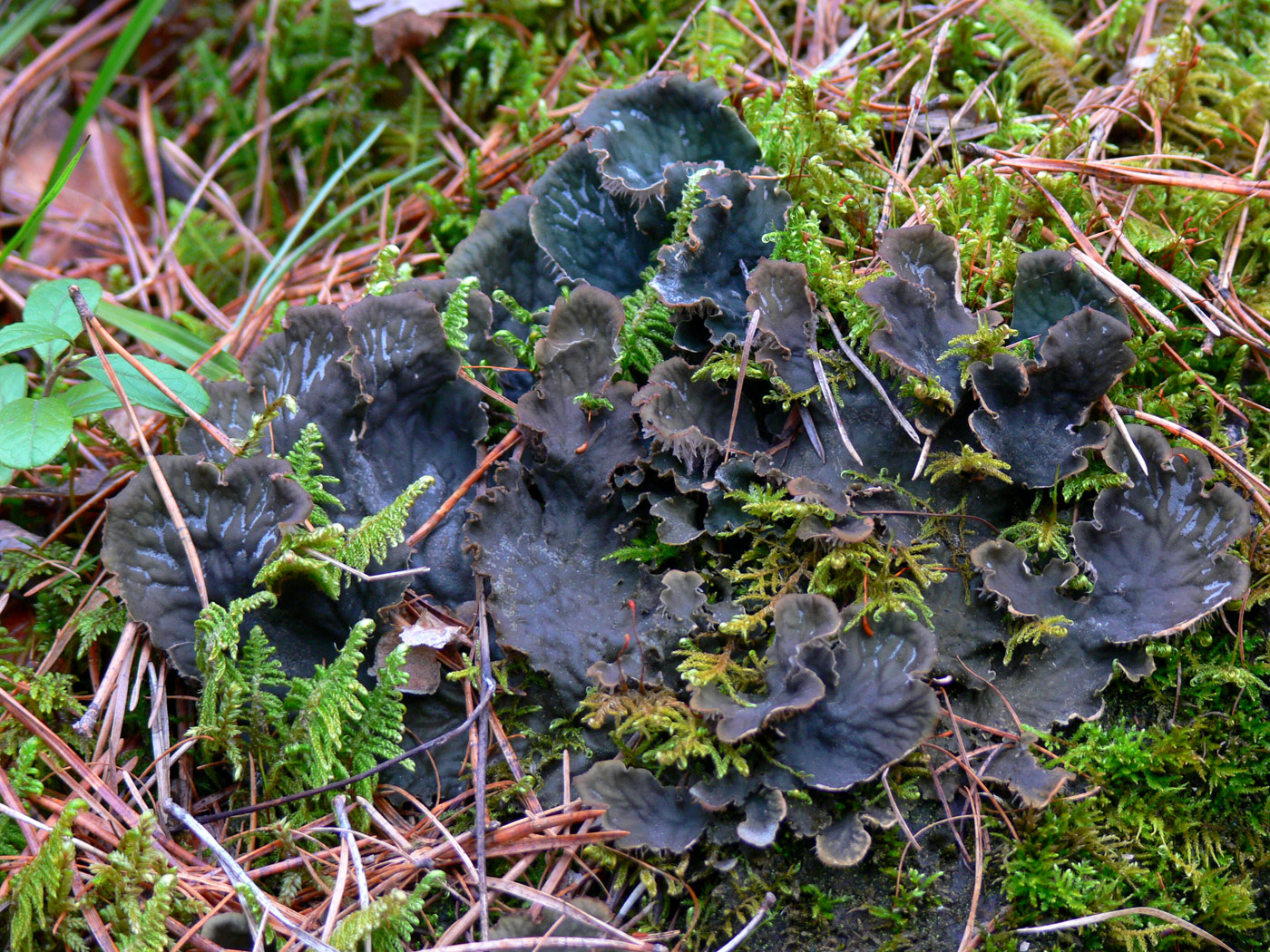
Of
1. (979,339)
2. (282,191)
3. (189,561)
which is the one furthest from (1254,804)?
(282,191)

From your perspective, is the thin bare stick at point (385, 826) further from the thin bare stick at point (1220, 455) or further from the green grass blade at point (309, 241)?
the thin bare stick at point (1220, 455)

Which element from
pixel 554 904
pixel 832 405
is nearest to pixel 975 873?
pixel 554 904

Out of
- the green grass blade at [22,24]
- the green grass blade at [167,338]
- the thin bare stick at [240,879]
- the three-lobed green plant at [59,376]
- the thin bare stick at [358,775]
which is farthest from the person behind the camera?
the green grass blade at [22,24]

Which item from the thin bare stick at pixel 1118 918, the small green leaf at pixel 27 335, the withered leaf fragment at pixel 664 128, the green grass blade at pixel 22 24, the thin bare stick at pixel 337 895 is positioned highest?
the green grass blade at pixel 22 24

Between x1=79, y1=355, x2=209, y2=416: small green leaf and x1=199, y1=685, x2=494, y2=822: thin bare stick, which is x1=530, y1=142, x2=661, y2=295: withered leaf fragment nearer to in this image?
A: x1=79, y1=355, x2=209, y2=416: small green leaf

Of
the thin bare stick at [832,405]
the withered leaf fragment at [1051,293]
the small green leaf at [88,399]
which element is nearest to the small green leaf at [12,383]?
the small green leaf at [88,399]

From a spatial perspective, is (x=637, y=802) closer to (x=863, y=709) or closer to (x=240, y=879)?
(x=863, y=709)

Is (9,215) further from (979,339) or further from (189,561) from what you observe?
(979,339)
